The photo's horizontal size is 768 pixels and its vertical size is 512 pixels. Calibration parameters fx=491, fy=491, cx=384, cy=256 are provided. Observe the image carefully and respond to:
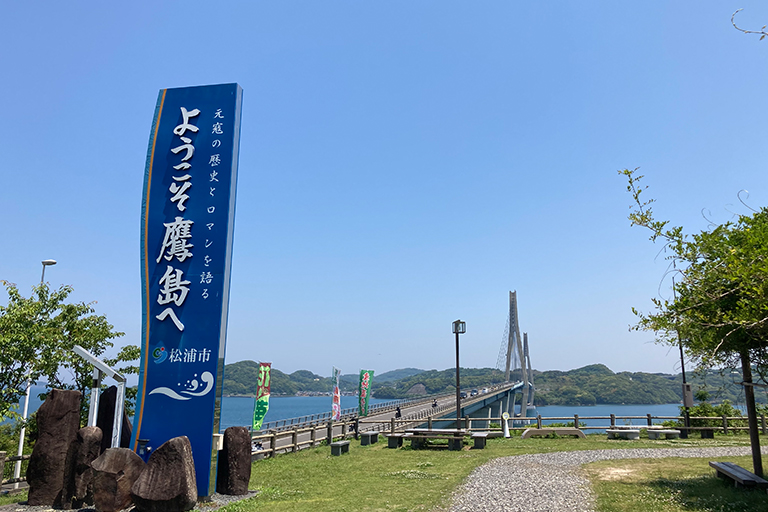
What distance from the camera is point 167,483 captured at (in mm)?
7438

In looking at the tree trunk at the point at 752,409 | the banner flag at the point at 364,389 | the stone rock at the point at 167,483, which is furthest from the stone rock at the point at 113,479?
the banner flag at the point at 364,389

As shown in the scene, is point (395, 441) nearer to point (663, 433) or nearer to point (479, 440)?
point (479, 440)

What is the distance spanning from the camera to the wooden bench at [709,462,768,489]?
6898 millimetres

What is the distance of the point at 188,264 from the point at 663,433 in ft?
52.8

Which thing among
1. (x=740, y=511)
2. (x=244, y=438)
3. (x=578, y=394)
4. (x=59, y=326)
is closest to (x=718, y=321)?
(x=740, y=511)

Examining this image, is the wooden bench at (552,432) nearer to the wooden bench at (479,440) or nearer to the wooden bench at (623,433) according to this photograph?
the wooden bench at (623,433)

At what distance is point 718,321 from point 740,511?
2412 millimetres

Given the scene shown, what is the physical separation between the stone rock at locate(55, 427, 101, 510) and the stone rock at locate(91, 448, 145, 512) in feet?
2.53

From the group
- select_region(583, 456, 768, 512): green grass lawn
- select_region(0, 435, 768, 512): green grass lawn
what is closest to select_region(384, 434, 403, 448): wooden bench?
select_region(0, 435, 768, 512): green grass lawn

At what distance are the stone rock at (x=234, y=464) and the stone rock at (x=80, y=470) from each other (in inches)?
82.1

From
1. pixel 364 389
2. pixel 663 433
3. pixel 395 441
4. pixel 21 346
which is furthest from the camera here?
pixel 364 389

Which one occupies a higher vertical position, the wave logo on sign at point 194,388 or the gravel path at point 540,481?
the wave logo on sign at point 194,388

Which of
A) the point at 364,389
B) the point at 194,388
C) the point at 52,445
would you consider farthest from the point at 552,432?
the point at 52,445

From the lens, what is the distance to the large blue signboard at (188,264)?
8930 millimetres
